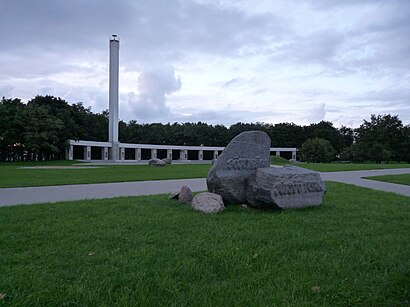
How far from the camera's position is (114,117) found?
5100cm

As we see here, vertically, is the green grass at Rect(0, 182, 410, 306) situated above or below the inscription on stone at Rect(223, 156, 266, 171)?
below

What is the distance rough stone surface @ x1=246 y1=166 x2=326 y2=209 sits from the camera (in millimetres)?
7551

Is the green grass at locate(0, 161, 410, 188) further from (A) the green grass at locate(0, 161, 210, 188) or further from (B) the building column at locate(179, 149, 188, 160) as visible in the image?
(B) the building column at locate(179, 149, 188, 160)

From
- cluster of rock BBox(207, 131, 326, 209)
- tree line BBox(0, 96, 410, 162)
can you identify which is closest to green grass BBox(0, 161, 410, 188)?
cluster of rock BBox(207, 131, 326, 209)

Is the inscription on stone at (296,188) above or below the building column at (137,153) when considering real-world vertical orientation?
above

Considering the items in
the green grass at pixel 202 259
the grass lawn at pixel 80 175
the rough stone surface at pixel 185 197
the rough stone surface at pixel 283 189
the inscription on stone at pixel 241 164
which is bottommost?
the grass lawn at pixel 80 175

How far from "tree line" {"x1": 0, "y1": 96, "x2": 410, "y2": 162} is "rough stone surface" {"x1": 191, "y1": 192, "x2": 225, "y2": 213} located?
121 feet

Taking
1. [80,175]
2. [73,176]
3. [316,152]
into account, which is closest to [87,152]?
[316,152]

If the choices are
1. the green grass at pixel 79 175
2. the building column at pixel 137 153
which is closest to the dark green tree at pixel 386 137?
the building column at pixel 137 153

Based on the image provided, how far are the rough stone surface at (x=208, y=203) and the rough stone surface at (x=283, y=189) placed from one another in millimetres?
793

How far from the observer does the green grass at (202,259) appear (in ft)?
10.7

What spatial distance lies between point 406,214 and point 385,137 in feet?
183

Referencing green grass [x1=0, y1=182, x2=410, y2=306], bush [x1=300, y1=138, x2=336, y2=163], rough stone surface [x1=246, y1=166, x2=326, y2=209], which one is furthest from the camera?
bush [x1=300, y1=138, x2=336, y2=163]

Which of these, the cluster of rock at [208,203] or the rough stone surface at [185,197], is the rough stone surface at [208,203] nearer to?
the cluster of rock at [208,203]
